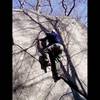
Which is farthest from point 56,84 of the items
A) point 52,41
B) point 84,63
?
point 52,41

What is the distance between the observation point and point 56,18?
6430mm

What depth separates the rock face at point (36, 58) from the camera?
4.86 metres

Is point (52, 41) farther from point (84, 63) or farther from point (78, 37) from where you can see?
point (78, 37)

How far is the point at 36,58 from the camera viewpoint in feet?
17.0

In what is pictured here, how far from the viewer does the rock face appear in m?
4.86

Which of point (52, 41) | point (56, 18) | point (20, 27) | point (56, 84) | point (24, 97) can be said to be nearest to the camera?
point (52, 41)

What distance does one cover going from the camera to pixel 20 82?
4797 millimetres

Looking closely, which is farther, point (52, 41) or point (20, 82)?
point (20, 82)

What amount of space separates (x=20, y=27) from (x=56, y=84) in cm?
135
